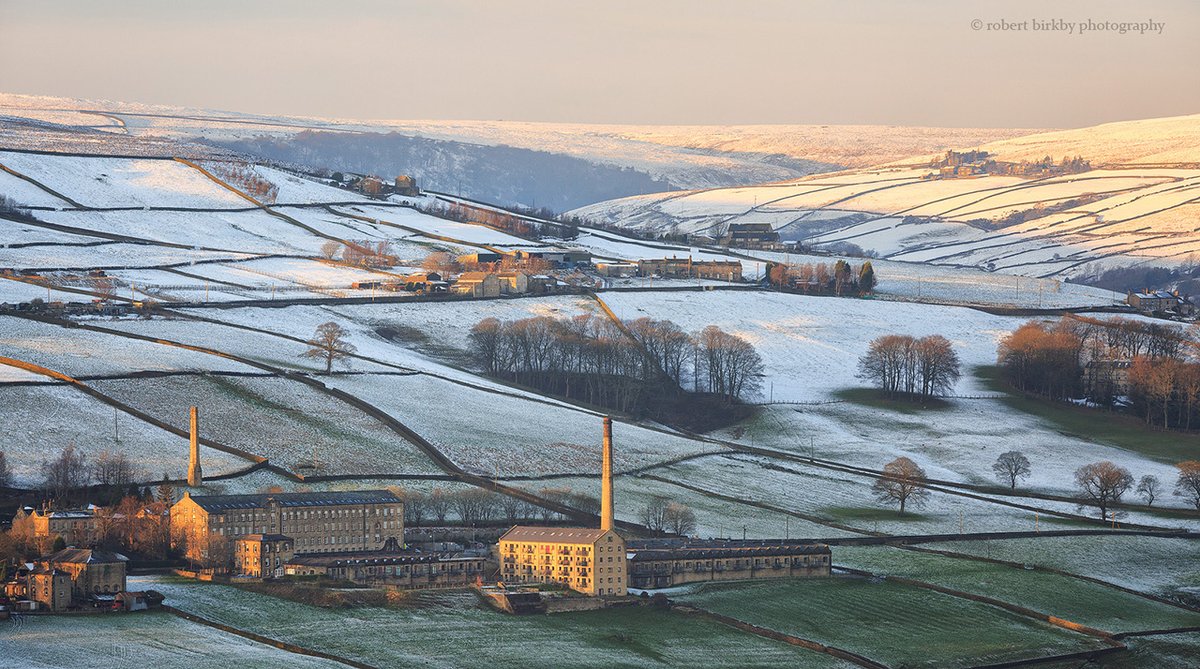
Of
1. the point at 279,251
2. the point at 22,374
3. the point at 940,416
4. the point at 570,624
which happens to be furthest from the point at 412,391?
the point at 279,251

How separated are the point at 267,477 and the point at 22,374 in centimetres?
1822

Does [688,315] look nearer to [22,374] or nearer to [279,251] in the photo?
[279,251]

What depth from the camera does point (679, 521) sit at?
10050cm

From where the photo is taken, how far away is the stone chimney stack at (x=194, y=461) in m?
95.4

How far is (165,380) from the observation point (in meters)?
113

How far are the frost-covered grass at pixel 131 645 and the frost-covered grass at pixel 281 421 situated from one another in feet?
87.2

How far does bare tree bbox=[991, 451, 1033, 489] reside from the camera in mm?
118188

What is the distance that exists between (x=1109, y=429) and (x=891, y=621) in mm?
49694

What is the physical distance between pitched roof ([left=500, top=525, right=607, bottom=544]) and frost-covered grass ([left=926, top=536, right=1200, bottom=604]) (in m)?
19.8

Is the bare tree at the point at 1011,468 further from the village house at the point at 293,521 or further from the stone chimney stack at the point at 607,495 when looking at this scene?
the village house at the point at 293,521

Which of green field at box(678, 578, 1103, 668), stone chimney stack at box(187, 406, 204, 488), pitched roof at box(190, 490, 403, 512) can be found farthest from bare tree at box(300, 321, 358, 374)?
green field at box(678, 578, 1103, 668)

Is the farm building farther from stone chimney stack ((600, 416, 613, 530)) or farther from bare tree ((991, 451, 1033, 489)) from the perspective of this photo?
bare tree ((991, 451, 1033, 489))

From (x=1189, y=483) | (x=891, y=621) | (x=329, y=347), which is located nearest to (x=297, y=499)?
(x=891, y=621)

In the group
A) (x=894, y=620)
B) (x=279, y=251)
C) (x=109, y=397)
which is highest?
(x=279, y=251)
